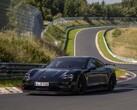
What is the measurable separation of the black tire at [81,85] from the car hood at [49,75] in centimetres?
48

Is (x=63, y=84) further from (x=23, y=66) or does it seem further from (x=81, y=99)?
(x=23, y=66)

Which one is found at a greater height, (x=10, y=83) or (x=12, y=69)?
(x=12, y=69)

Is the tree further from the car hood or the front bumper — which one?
the front bumper

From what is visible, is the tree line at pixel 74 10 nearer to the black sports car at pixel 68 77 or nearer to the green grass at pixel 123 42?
the green grass at pixel 123 42

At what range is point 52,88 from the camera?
49.2 feet

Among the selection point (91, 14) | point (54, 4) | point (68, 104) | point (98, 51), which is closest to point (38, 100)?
point (68, 104)

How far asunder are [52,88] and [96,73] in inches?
91.7

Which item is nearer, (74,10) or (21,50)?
(21,50)

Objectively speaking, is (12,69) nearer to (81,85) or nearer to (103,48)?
(81,85)

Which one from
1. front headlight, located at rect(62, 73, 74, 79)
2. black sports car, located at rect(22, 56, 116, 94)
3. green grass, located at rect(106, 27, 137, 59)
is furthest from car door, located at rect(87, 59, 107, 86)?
green grass, located at rect(106, 27, 137, 59)

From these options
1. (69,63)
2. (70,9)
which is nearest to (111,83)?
(69,63)

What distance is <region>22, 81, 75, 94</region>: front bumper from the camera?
15.0 metres

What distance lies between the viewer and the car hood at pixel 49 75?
15031mm

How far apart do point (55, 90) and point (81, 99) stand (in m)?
1.26
